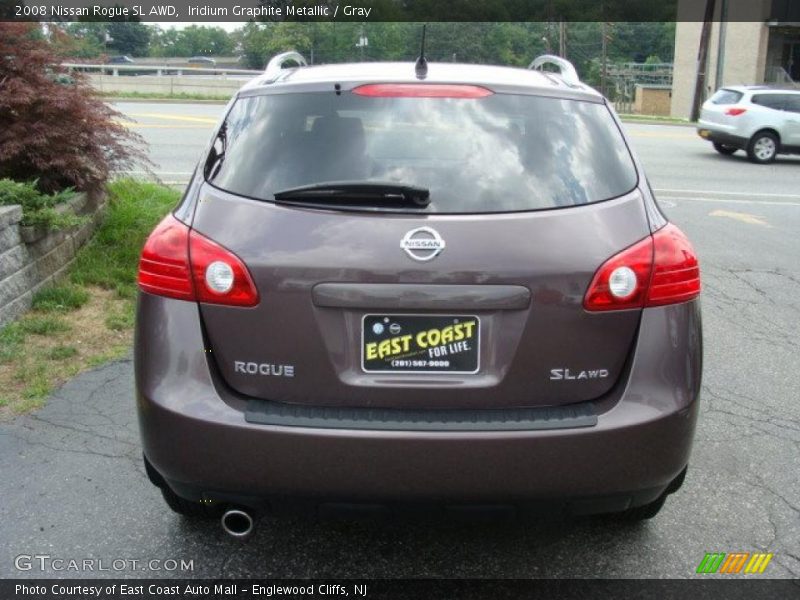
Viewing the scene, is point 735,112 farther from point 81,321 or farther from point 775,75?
point 775,75

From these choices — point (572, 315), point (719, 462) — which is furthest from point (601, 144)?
point (719, 462)

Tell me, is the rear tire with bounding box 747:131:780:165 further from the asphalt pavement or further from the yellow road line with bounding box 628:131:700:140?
the asphalt pavement

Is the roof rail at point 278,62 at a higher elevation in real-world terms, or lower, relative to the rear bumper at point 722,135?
higher

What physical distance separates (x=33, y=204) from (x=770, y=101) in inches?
691

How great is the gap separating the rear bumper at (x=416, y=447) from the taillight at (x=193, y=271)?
0.19 ft

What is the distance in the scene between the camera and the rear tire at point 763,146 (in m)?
19.0

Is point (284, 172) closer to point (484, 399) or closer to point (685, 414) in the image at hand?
point (484, 399)

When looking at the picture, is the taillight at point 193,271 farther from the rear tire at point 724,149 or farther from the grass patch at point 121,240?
the rear tire at point 724,149

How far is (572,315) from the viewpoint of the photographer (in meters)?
2.68

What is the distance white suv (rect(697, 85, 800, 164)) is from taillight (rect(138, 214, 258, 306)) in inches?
724

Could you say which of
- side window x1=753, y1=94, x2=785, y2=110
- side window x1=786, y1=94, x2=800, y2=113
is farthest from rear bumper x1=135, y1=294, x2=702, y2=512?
side window x1=786, y1=94, x2=800, y2=113

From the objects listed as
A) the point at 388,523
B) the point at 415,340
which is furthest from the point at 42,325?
the point at 415,340

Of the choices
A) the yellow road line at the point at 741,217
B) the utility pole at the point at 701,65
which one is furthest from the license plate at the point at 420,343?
the utility pole at the point at 701,65

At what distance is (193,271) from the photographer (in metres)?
2.75
